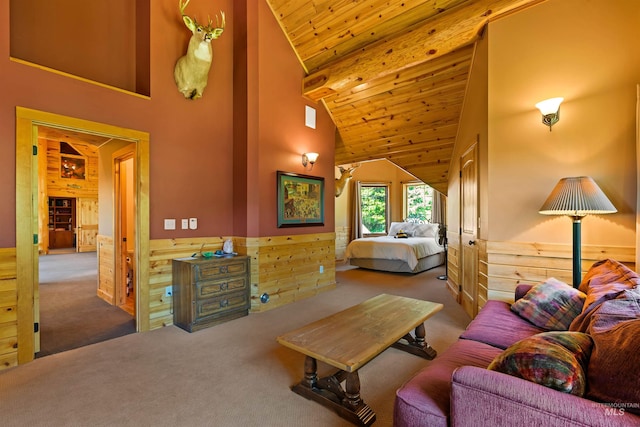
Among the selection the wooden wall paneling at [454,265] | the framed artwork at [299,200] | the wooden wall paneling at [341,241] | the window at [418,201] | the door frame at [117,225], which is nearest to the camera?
the door frame at [117,225]

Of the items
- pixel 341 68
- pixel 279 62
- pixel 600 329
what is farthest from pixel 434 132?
pixel 600 329

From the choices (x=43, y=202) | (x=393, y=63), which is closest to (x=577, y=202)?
(x=393, y=63)

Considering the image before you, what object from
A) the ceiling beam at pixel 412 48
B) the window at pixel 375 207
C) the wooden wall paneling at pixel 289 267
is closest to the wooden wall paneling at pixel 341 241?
the window at pixel 375 207

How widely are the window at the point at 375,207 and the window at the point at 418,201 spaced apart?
653 mm

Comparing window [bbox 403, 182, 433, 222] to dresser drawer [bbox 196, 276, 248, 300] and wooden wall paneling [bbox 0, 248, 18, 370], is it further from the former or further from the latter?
wooden wall paneling [bbox 0, 248, 18, 370]

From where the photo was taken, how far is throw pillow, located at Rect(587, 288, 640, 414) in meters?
0.86

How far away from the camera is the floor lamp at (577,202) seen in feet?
6.88

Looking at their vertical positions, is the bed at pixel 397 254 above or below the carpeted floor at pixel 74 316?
above

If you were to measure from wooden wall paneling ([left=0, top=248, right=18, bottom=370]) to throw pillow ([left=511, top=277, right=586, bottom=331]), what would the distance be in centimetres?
401

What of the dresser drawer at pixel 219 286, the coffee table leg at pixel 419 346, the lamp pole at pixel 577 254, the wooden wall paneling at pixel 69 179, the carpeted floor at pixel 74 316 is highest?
the wooden wall paneling at pixel 69 179

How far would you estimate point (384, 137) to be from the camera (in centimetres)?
537

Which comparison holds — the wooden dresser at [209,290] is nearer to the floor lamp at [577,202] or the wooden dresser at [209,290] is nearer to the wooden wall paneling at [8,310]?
the wooden wall paneling at [8,310]

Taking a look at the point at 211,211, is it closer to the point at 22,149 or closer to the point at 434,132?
the point at 22,149

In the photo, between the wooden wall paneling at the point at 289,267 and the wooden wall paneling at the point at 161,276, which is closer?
the wooden wall paneling at the point at 161,276
